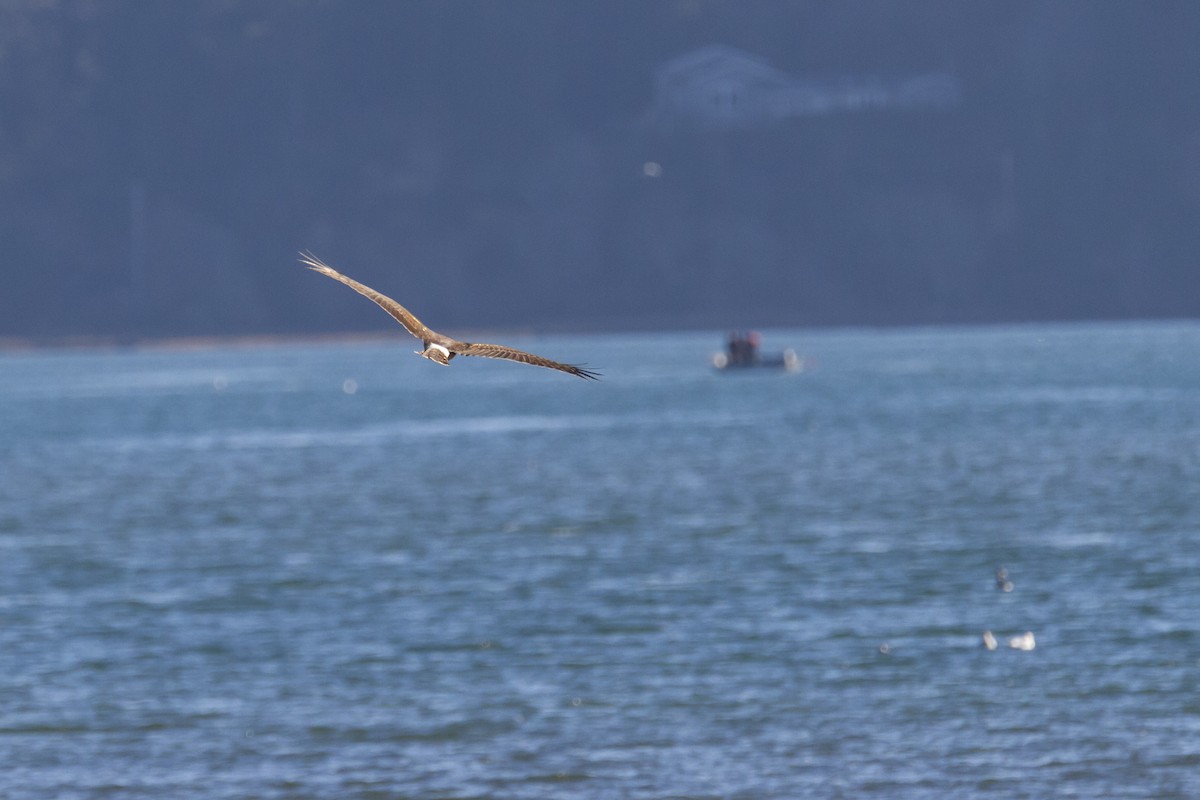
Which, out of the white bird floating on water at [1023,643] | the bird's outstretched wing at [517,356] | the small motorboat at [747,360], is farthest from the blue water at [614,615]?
the small motorboat at [747,360]

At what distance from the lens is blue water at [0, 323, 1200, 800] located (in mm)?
33125

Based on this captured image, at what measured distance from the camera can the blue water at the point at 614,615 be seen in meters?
33.1

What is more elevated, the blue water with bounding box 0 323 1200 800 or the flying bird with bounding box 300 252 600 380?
the flying bird with bounding box 300 252 600 380

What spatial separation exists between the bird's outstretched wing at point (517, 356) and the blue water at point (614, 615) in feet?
54.9

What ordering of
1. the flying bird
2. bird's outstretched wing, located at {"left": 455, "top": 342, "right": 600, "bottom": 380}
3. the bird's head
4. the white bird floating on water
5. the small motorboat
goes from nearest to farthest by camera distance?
bird's outstretched wing, located at {"left": 455, "top": 342, "right": 600, "bottom": 380}, the flying bird, the bird's head, the white bird floating on water, the small motorboat

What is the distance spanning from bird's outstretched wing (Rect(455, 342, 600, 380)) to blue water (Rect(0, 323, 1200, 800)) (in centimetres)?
1674

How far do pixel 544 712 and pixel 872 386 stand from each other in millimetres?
107284

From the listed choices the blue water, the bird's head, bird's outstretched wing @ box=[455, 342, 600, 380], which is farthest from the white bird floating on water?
the bird's head

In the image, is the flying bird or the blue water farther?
the blue water

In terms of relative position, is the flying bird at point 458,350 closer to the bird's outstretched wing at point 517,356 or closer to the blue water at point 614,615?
the bird's outstretched wing at point 517,356

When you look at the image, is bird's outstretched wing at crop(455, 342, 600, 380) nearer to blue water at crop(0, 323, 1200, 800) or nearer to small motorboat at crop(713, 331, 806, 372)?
blue water at crop(0, 323, 1200, 800)

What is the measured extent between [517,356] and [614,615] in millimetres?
32585

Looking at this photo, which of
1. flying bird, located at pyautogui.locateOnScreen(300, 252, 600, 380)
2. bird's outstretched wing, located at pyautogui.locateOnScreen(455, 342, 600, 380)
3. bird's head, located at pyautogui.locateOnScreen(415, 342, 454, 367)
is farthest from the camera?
bird's head, located at pyautogui.locateOnScreen(415, 342, 454, 367)

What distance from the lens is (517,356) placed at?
15031 mm
